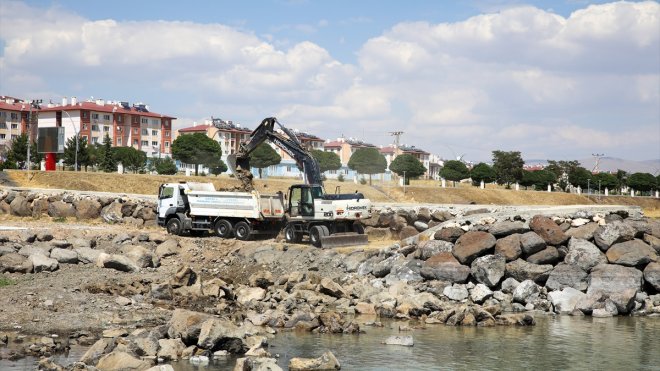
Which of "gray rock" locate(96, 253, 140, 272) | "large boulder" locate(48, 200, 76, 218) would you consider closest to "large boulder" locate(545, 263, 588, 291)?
"gray rock" locate(96, 253, 140, 272)

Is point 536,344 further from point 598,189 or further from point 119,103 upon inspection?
point 119,103

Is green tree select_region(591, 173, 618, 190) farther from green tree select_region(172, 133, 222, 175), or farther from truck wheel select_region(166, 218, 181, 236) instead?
truck wheel select_region(166, 218, 181, 236)

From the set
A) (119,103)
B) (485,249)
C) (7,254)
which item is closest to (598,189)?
(119,103)

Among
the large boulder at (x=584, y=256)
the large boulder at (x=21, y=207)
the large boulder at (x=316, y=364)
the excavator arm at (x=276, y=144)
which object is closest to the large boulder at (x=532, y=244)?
the large boulder at (x=584, y=256)

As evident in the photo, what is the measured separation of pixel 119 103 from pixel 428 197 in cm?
7061

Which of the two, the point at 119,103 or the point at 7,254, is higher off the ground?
the point at 119,103

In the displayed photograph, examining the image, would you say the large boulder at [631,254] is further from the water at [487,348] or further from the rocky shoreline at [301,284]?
the water at [487,348]

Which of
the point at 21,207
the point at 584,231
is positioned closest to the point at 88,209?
the point at 21,207

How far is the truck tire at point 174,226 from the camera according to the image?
33438 mm

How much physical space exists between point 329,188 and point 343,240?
124ft

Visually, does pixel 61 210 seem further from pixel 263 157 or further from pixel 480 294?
pixel 263 157

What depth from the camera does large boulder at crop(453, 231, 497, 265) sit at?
2441 cm

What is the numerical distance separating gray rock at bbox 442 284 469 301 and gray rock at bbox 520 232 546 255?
3041 millimetres

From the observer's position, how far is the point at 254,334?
1770 cm
